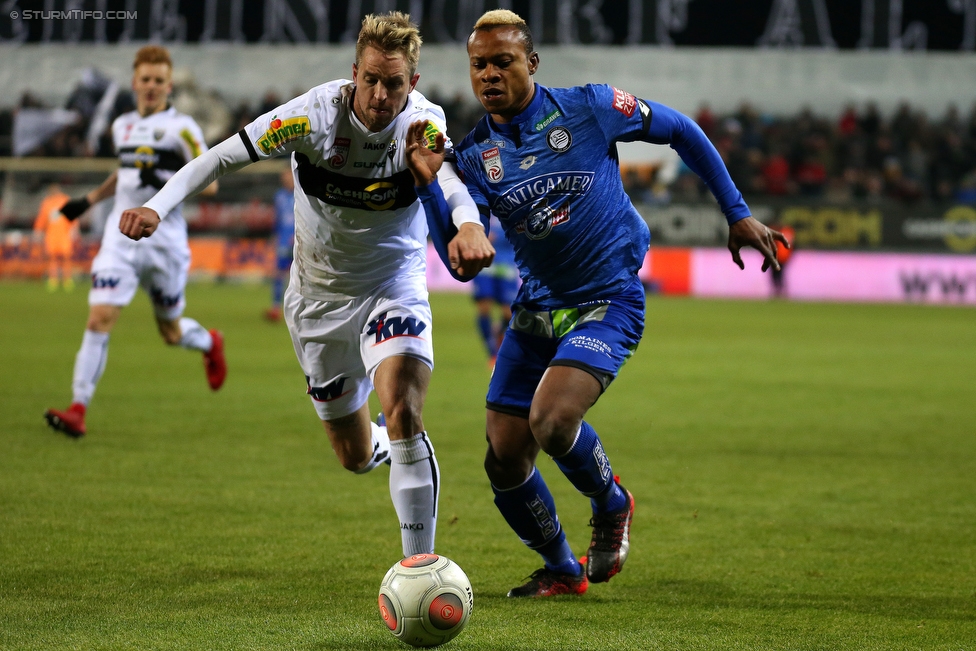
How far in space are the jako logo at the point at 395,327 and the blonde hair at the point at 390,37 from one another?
98 centimetres

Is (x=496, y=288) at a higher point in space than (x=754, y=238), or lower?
lower

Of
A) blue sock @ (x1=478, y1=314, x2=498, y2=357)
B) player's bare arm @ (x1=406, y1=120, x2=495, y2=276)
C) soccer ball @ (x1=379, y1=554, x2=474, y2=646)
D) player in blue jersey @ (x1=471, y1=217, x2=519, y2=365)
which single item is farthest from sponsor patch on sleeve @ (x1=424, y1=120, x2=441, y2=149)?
blue sock @ (x1=478, y1=314, x2=498, y2=357)

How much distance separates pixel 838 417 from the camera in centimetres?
997

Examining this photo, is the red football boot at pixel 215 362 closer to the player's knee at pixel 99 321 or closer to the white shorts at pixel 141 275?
the white shorts at pixel 141 275

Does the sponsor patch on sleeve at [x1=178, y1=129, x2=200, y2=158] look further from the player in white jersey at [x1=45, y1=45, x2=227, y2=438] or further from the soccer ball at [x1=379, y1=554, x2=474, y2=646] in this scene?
the soccer ball at [x1=379, y1=554, x2=474, y2=646]

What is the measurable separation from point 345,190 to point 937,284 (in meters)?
21.7

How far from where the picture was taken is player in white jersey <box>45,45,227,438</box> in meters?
8.45

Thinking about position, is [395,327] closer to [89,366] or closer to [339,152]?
[339,152]

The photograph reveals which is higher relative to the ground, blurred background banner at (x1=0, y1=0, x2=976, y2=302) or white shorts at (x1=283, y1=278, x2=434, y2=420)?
white shorts at (x1=283, y1=278, x2=434, y2=420)

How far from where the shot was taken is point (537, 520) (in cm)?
477

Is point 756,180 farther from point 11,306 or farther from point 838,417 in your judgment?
point 838,417

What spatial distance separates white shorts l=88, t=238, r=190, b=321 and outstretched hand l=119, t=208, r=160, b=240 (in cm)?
426

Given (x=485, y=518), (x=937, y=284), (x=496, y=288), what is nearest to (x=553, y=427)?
(x=485, y=518)

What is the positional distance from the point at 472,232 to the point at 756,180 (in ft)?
78.9
